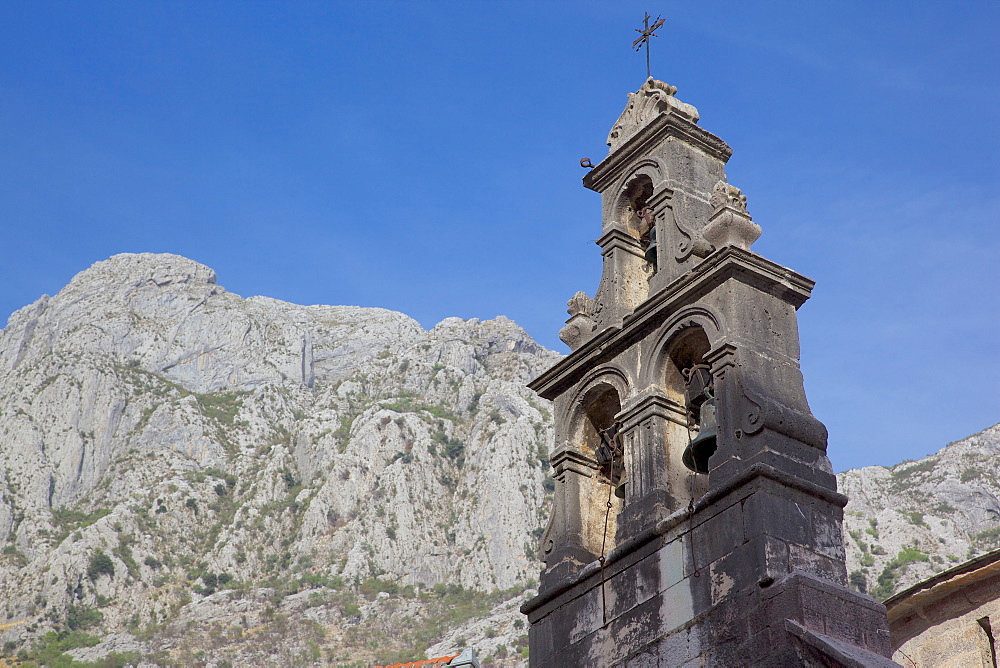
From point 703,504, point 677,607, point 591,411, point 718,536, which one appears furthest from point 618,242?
point 677,607

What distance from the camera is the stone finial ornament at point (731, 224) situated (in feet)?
35.0

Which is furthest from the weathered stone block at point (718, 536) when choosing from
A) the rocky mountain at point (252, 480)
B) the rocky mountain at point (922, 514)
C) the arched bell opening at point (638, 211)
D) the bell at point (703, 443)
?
the rocky mountain at point (252, 480)

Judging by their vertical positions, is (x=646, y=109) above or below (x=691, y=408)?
above

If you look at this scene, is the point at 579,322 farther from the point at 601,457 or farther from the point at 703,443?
the point at 703,443

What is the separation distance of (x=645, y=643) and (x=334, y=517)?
105m

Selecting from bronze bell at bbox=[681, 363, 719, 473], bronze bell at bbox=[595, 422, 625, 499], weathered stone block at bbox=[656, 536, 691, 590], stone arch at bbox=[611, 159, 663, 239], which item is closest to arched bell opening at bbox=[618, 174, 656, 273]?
stone arch at bbox=[611, 159, 663, 239]

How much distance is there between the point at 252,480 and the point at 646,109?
113m

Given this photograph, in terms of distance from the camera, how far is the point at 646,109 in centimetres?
1279

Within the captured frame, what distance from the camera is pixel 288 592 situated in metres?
107

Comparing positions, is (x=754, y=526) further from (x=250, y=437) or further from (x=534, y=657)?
(x=250, y=437)

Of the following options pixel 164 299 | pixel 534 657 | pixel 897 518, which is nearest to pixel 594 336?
pixel 534 657

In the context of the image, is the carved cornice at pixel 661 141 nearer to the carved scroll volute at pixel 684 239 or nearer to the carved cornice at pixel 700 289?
the carved scroll volute at pixel 684 239

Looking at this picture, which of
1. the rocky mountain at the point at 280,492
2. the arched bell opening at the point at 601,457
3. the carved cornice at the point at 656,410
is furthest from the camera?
the rocky mountain at the point at 280,492

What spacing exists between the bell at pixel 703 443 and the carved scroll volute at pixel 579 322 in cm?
187
